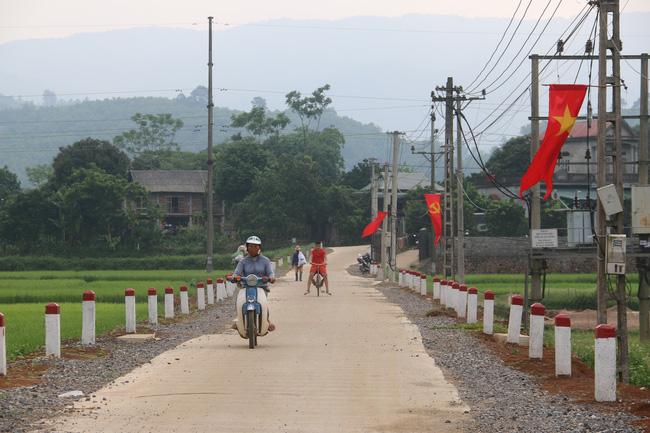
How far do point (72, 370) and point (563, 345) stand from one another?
666cm

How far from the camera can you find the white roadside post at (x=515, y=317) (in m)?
18.7

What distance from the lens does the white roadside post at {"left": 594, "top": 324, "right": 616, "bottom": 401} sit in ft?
39.4

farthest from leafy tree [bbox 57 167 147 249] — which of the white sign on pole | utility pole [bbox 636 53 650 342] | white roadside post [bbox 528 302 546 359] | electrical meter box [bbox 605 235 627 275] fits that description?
electrical meter box [bbox 605 235 627 275]

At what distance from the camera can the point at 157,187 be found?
341ft

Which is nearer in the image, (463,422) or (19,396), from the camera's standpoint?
(463,422)

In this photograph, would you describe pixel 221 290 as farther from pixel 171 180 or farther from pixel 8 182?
pixel 8 182

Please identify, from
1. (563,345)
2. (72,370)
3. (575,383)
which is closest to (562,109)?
(563,345)

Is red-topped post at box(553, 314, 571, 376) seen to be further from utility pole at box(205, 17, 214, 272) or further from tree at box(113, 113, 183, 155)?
tree at box(113, 113, 183, 155)

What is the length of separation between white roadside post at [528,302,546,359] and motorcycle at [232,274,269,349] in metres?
4.47

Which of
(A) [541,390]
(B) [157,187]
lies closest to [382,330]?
(A) [541,390]

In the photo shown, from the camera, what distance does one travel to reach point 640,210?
79.8ft

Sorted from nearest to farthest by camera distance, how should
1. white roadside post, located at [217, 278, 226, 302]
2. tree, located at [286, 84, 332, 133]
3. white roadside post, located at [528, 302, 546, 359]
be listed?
white roadside post, located at [528, 302, 546, 359], white roadside post, located at [217, 278, 226, 302], tree, located at [286, 84, 332, 133]

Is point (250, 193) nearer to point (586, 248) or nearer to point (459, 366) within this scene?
point (586, 248)

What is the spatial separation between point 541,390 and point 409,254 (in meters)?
75.1
